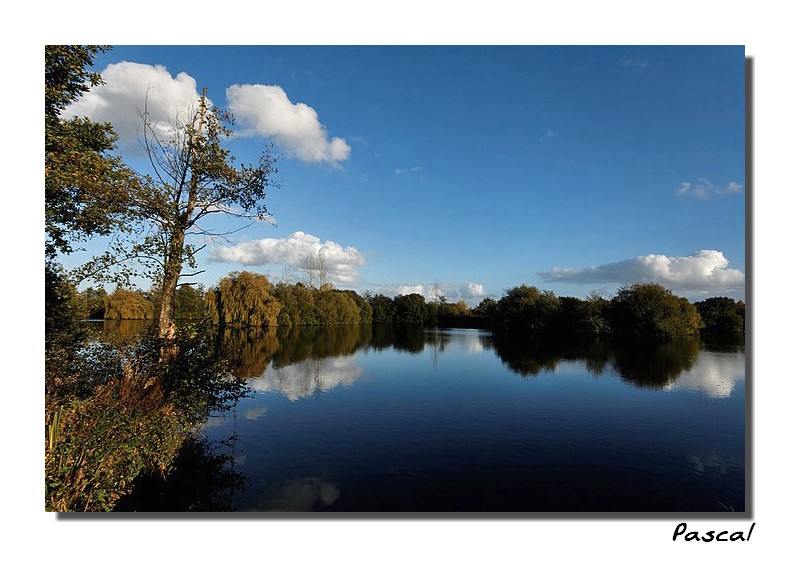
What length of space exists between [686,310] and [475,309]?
45.3m

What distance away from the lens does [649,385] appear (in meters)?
18.1

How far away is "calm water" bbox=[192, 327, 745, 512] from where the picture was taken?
7086 mm

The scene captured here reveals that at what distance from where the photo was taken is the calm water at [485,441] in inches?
279

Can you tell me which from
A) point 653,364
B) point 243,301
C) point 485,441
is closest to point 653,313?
point 653,364

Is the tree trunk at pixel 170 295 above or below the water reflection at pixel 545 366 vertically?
above

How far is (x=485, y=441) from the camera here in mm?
10047

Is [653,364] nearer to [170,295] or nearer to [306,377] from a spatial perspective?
[306,377]

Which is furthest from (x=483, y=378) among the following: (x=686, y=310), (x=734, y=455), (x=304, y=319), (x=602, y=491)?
(x=304, y=319)

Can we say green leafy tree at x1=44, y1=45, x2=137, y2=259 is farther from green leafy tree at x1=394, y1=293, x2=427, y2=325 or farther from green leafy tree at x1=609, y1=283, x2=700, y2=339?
green leafy tree at x1=394, y1=293, x2=427, y2=325

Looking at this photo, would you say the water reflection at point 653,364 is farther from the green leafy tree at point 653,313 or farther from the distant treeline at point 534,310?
the green leafy tree at point 653,313

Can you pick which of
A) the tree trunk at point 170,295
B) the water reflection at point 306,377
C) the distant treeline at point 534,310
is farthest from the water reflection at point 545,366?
the distant treeline at point 534,310

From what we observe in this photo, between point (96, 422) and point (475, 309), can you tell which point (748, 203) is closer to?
point (96, 422)

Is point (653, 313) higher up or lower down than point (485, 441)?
higher up
